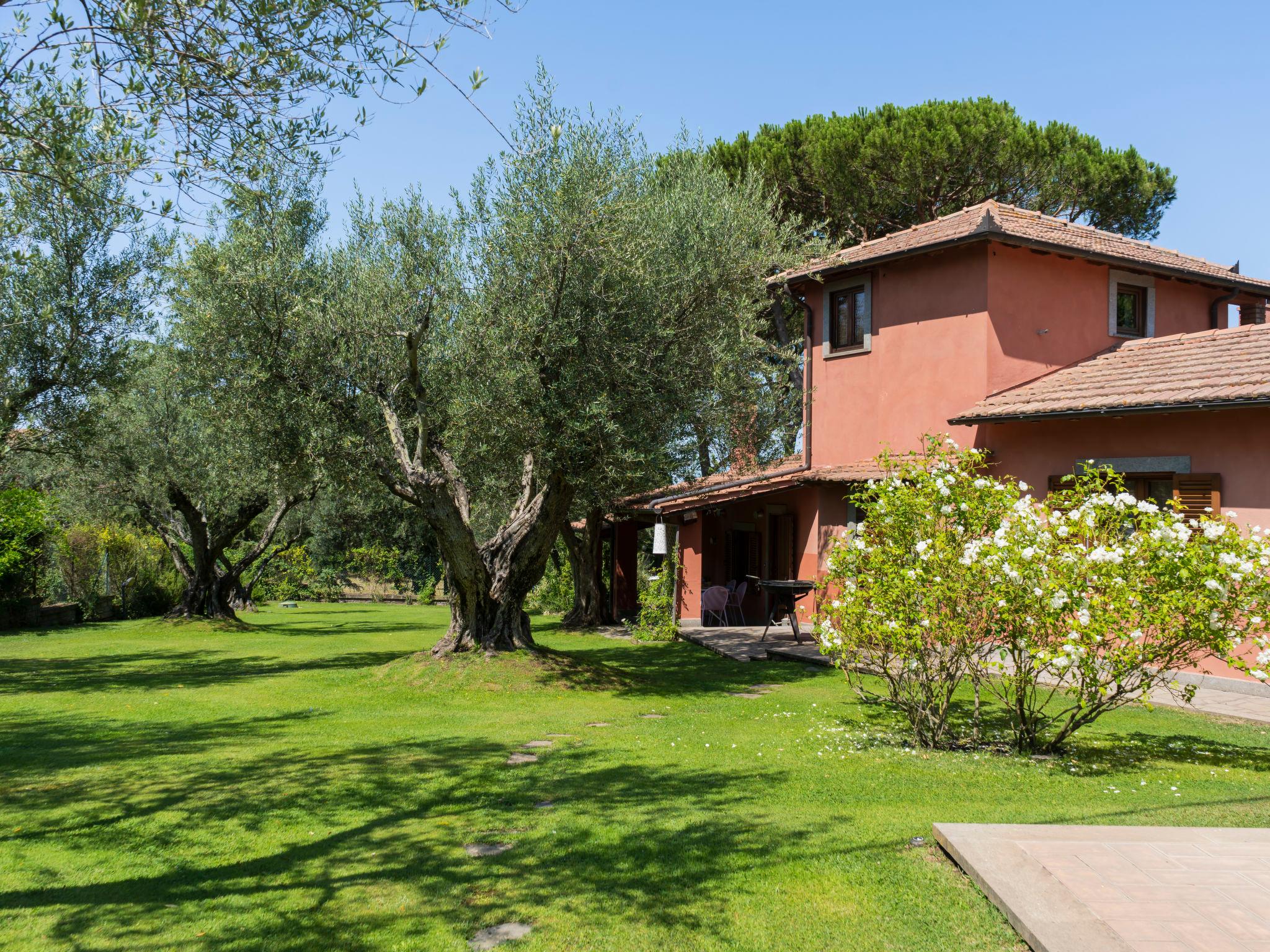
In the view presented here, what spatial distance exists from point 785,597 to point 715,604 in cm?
217

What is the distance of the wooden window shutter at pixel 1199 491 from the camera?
40.0 ft

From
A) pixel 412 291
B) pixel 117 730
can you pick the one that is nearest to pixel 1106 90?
pixel 412 291

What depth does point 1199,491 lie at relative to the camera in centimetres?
1237

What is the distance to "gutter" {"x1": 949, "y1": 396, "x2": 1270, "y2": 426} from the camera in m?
11.6

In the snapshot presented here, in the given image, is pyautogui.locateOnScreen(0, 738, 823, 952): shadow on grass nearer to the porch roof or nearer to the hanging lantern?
the porch roof

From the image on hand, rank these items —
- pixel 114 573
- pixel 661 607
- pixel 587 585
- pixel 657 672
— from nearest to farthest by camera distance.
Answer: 1. pixel 657 672
2. pixel 661 607
3. pixel 587 585
4. pixel 114 573

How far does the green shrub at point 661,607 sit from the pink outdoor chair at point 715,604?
0.87m

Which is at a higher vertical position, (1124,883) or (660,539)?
(660,539)

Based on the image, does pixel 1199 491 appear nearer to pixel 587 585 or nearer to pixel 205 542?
pixel 587 585

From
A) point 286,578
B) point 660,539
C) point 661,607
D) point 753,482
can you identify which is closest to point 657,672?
point 660,539

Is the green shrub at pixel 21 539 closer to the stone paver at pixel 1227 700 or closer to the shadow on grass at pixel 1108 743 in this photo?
the shadow on grass at pixel 1108 743

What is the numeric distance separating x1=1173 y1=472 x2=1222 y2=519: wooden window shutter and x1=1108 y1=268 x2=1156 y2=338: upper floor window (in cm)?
526

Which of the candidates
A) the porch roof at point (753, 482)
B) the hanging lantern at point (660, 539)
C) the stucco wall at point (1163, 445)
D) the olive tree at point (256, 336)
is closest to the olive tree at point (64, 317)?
the olive tree at point (256, 336)

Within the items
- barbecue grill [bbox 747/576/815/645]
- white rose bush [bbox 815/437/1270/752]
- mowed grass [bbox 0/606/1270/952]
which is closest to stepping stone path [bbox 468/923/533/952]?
mowed grass [bbox 0/606/1270/952]
